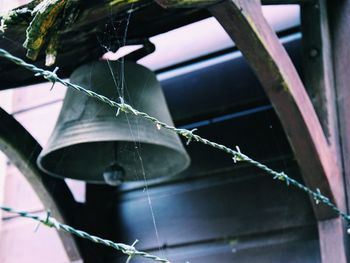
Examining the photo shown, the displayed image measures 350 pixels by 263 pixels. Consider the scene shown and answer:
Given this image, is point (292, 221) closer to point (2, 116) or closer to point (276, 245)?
point (276, 245)

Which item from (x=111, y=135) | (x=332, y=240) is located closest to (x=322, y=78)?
(x=332, y=240)

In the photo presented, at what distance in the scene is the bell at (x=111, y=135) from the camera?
122 cm

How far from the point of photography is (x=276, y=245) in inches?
51.8

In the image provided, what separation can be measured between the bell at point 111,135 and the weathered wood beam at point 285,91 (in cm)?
26

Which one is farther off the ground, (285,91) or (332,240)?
(285,91)

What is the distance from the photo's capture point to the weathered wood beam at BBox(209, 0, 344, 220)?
1004 millimetres

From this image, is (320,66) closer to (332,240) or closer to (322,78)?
(322,78)

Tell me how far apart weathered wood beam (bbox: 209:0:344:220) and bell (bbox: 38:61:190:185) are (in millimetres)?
258

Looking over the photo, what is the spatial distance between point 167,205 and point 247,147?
9.3 inches

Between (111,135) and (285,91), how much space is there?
13.2 inches

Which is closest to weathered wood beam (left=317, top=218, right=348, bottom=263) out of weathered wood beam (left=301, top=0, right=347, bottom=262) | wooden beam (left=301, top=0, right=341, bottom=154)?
weathered wood beam (left=301, top=0, right=347, bottom=262)

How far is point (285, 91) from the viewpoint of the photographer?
1088mm

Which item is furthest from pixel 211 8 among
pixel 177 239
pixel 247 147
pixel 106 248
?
pixel 106 248

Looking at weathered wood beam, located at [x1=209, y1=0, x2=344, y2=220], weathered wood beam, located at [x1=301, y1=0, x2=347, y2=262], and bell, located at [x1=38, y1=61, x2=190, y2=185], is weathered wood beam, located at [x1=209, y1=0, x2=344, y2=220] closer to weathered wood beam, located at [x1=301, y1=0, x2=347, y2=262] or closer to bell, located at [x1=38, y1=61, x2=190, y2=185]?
weathered wood beam, located at [x1=301, y1=0, x2=347, y2=262]
